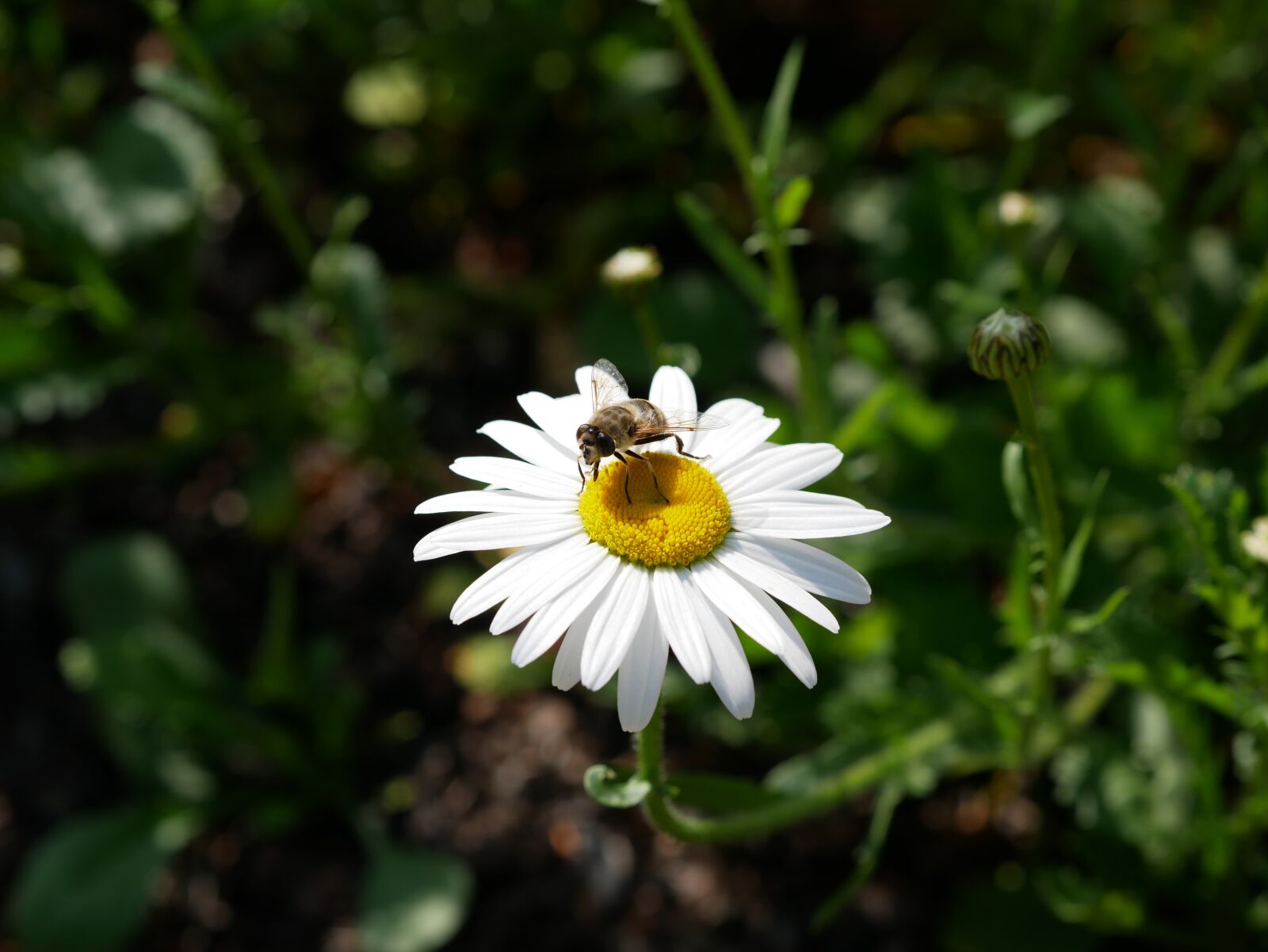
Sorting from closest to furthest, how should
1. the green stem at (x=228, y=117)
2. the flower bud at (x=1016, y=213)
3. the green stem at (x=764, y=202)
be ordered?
the green stem at (x=764, y=202), the flower bud at (x=1016, y=213), the green stem at (x=228, y=117)

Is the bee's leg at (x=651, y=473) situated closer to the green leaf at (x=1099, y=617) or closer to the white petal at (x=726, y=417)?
the white petal at (x=726, y=417)

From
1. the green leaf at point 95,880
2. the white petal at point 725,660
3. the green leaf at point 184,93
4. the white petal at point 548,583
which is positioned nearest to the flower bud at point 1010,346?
the white petal at point 725,660

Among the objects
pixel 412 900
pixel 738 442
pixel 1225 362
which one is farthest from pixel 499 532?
pixel 1225 362

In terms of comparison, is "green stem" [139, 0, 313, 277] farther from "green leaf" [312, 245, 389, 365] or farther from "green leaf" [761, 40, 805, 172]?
"green leaf" [761, 40, 805, 172]

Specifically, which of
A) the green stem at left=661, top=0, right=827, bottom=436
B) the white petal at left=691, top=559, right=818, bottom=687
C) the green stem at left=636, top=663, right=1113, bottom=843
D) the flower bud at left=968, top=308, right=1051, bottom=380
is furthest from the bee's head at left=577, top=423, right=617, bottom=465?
the green stem at left=661, top=0, right=827, bottom=436

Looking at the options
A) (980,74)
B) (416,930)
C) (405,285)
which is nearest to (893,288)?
(980,74)
